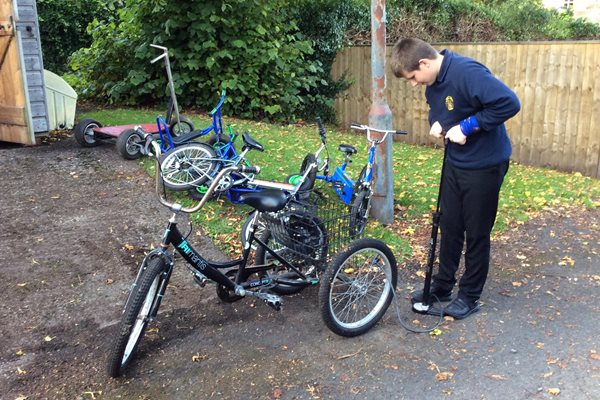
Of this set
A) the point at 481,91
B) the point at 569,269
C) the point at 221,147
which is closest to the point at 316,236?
the point at 481,91

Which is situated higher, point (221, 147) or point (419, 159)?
point (221, 147)

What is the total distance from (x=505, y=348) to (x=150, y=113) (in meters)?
8.60

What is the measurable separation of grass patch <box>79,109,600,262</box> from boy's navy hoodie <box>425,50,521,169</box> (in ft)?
5.22

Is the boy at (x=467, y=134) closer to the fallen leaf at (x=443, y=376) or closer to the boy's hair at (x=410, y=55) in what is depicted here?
the boy's hair at (x=410, y=55)

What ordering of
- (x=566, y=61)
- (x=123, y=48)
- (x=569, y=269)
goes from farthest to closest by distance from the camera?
(x=123, y=48) < (x=566, y=61) < (x=569, y=269)

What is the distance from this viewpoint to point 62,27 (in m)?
17.0

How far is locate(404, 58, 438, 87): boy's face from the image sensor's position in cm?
373

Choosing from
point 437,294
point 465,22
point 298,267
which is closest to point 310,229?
point 298,267

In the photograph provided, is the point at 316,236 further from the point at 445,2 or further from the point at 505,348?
the point at 445,2

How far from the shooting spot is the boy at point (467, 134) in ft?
11.8

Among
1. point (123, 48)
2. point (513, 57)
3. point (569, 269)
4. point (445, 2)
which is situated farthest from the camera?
point (445, 2)

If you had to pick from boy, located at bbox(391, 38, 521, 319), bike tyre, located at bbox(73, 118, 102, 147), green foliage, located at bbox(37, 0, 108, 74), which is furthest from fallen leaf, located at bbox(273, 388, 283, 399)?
green foliage, located at bbox(37, 0, 108, 74)

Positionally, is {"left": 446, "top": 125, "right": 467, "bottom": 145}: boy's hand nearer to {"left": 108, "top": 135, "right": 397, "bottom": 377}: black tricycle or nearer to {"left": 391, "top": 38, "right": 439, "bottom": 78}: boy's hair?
{"left": 391, "top": 38, "right": 439, "bottom": 78}: boy's hair

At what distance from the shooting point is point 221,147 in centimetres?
649
